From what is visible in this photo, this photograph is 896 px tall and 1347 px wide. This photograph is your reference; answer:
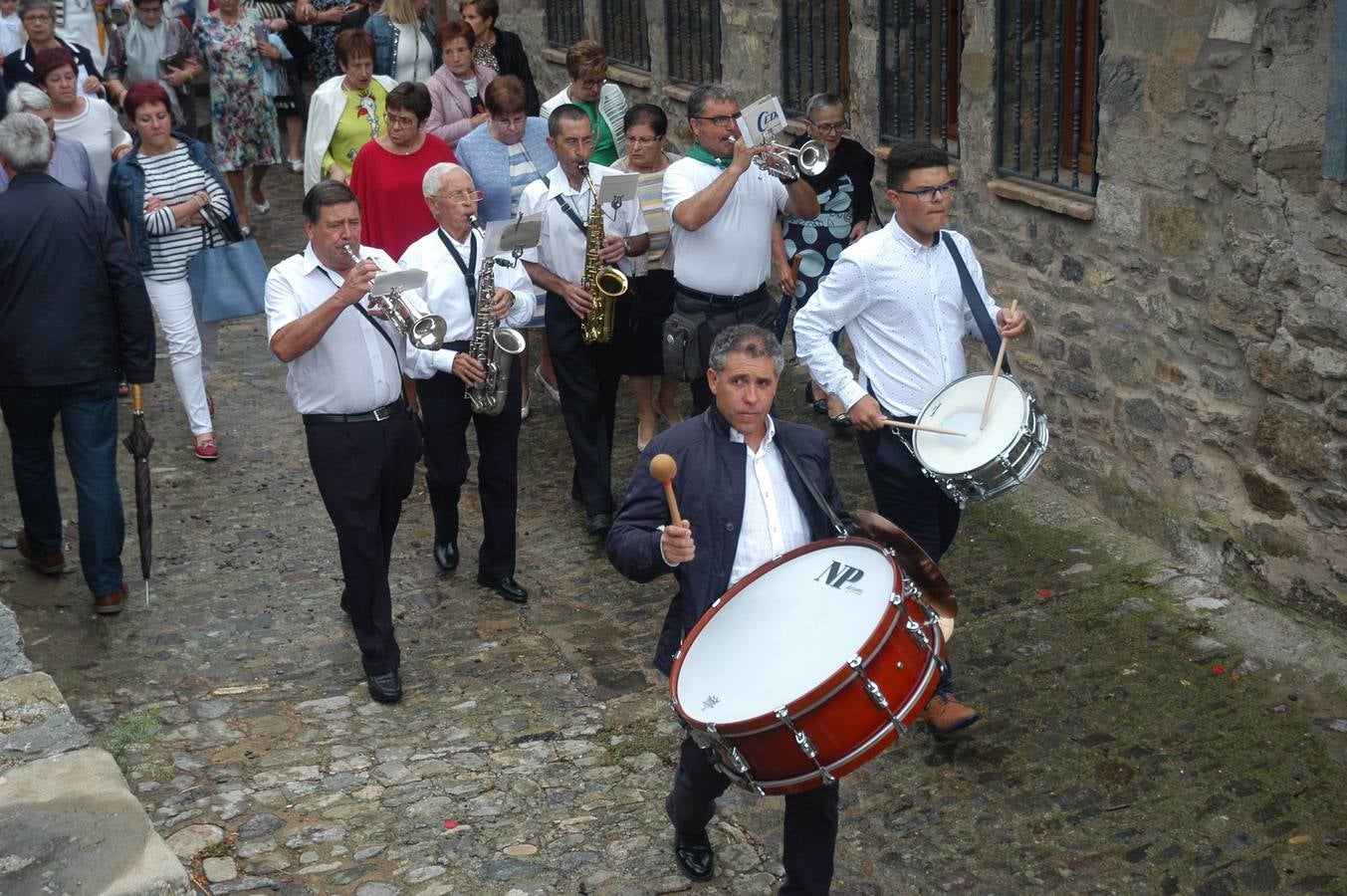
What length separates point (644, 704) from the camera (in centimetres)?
611

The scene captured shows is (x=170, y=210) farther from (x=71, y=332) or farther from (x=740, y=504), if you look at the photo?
(x=740, y=504)

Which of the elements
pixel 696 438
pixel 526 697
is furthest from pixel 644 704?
pixel 696 438

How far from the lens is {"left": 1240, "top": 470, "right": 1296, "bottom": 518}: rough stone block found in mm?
6285

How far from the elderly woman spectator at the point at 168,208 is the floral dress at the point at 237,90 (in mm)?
4331

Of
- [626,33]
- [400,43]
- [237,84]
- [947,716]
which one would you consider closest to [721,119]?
[947,716]

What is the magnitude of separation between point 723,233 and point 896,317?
6.34 ft

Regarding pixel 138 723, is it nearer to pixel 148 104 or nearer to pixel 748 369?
pixel 748 369

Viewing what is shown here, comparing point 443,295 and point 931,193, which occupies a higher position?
point 931,193

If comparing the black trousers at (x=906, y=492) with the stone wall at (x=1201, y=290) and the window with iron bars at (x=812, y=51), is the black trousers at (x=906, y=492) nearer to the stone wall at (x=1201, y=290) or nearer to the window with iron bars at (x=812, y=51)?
the stone wall at (x=1201, y=290)

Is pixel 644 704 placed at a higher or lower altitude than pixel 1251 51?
lower

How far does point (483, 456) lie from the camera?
703 centimetres

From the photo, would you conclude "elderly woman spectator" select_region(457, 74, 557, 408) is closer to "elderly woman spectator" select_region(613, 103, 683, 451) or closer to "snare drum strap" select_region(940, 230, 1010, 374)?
"elderly woman spectator" select_region(613, 103, 683, 451)

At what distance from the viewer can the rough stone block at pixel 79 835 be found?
3.54 meters

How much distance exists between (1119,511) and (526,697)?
2798 mm
